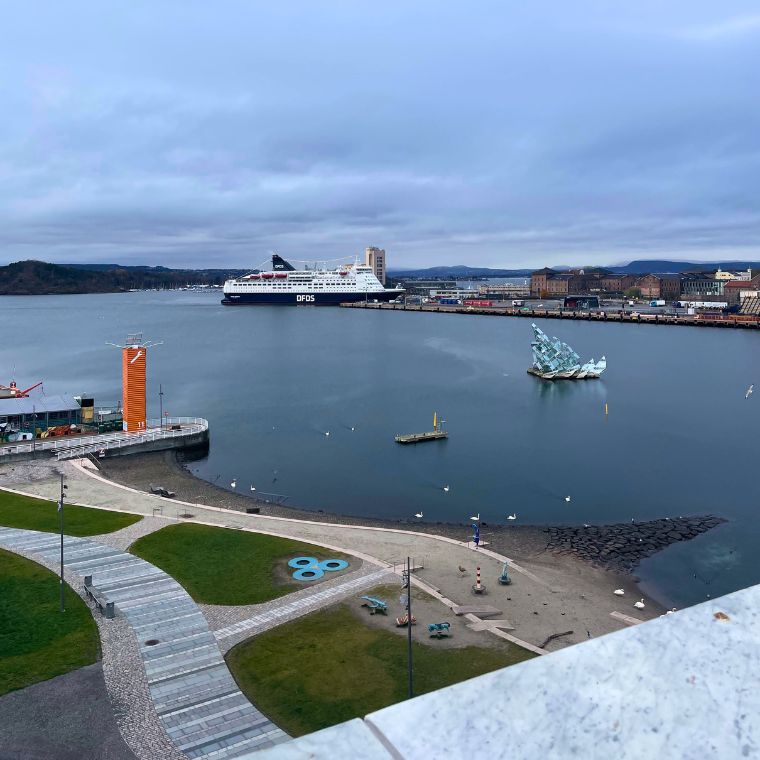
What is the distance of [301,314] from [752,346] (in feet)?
293

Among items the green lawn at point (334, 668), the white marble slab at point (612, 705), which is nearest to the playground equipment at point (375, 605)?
the green lawn at point (334, 668)

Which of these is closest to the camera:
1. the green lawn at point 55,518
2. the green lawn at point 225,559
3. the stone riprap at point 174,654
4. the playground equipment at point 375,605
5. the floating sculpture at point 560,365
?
the stone riprap at point 174,654

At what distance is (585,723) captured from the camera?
6.22ft

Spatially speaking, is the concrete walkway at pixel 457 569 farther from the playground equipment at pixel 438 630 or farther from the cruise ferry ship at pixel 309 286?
the cruise ferry ship at pixel 309 286

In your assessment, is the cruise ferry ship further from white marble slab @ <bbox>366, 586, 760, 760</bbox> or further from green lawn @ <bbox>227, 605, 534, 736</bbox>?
white marble slab @ <bbox>366, 586, 760, 760</bbox>

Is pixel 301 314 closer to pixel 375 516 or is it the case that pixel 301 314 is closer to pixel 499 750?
pixel 375 516

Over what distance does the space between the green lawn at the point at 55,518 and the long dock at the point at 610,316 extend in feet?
397

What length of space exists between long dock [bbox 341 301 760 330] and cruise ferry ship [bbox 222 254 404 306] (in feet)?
19.1

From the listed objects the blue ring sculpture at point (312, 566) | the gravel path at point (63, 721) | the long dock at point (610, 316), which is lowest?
the blue ring sculpture at point (312, 566)

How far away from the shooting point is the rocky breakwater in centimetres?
2583

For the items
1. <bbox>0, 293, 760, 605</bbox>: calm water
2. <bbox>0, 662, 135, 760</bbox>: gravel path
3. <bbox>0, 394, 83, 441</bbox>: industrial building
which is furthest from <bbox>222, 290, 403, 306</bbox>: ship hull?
<bbox>0, 662, 135, 760</bbox>: gravel path

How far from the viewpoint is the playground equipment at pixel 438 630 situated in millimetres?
16634

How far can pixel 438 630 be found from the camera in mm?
16781

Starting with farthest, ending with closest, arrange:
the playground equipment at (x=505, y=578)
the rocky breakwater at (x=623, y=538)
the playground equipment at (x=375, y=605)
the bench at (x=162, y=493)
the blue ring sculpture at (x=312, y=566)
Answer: the bench at (x=162, y=493), the rocky breakwater at (x=623, y=538), the playground equipment at (x=505, y=578), the blue ring sculpture at (x=312, y=566), the playground equipment at (x=375, y=605)
